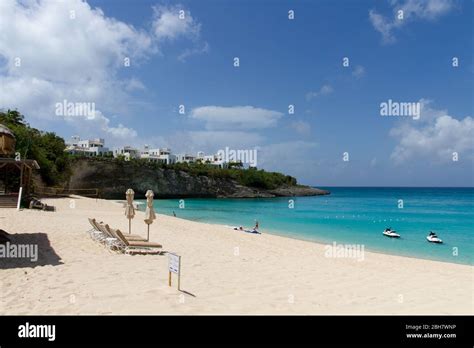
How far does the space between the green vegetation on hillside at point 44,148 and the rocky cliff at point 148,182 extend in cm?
1743

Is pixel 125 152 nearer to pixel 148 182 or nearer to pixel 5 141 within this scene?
pixel 148 182

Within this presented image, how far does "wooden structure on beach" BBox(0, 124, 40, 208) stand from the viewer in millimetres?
9698

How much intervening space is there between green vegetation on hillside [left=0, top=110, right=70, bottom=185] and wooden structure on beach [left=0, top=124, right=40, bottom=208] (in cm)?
455

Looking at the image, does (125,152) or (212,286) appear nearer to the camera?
(212,286)

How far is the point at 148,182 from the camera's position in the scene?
82062mm

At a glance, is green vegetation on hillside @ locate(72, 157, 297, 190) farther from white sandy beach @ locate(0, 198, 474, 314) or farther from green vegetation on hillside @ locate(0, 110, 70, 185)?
white sandy beach @ locate(0, 198, 474, 314)

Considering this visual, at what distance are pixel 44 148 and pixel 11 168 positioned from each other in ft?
48.4

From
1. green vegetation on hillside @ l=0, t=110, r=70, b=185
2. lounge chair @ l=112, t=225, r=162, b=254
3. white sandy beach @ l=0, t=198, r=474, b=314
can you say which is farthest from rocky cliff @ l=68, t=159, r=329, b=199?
white sandy beach @ l=0, t=198, r=474, b=314

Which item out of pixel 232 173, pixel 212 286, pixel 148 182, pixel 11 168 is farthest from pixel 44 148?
pixel 232 173

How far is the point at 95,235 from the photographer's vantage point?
44.2 feet

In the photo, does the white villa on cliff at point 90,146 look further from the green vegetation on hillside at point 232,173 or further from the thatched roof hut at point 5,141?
the thatched roof hut at point 5,141
